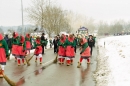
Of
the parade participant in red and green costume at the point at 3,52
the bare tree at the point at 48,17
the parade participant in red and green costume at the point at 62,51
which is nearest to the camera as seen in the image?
the parade participant in red and green costume at the point at 3,52

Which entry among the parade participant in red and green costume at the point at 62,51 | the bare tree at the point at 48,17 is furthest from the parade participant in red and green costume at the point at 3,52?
the bare tree at the point at 48,17

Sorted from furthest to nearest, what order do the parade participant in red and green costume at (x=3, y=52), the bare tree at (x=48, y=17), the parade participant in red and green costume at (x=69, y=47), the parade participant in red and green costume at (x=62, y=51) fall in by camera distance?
the bare tree at (x=48, y=17) < the parade participant in red and green costume at (x=62, y=51) < the parade participant in red and green costume at (x=69, y=47) < the parade participant in red and green costume at (x=3, y=52)

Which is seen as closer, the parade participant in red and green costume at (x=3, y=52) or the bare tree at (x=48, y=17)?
the parade participant in red and green costume at (x=3, y=52)

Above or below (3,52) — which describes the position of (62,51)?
below

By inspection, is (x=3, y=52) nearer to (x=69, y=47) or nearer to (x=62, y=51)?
(x=69, y=47)

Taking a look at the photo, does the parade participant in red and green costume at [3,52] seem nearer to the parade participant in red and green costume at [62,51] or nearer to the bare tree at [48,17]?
the parade participant in red and green costume at [62,51]

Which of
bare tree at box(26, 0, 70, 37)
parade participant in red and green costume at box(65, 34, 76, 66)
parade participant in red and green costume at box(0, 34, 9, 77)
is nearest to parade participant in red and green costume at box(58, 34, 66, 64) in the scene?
parade participant in red and green costume at box(65, 34, 76, 66)

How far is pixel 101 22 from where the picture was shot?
587ft

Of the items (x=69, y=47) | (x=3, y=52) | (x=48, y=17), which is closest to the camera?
(x=3, y=52)

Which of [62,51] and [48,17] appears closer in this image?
[62,51]

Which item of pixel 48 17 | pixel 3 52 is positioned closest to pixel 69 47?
pixel 3 52

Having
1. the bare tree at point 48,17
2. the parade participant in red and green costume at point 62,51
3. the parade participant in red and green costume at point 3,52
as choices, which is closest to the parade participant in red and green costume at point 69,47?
the parade participant in red and green costume at point 62,51

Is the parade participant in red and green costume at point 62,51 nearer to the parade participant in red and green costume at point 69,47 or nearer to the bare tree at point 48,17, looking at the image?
the parade participant in red and green costume at point 69,47

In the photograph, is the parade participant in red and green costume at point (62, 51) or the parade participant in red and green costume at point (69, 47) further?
the parade participant in red and green costume at point (62, 51)
